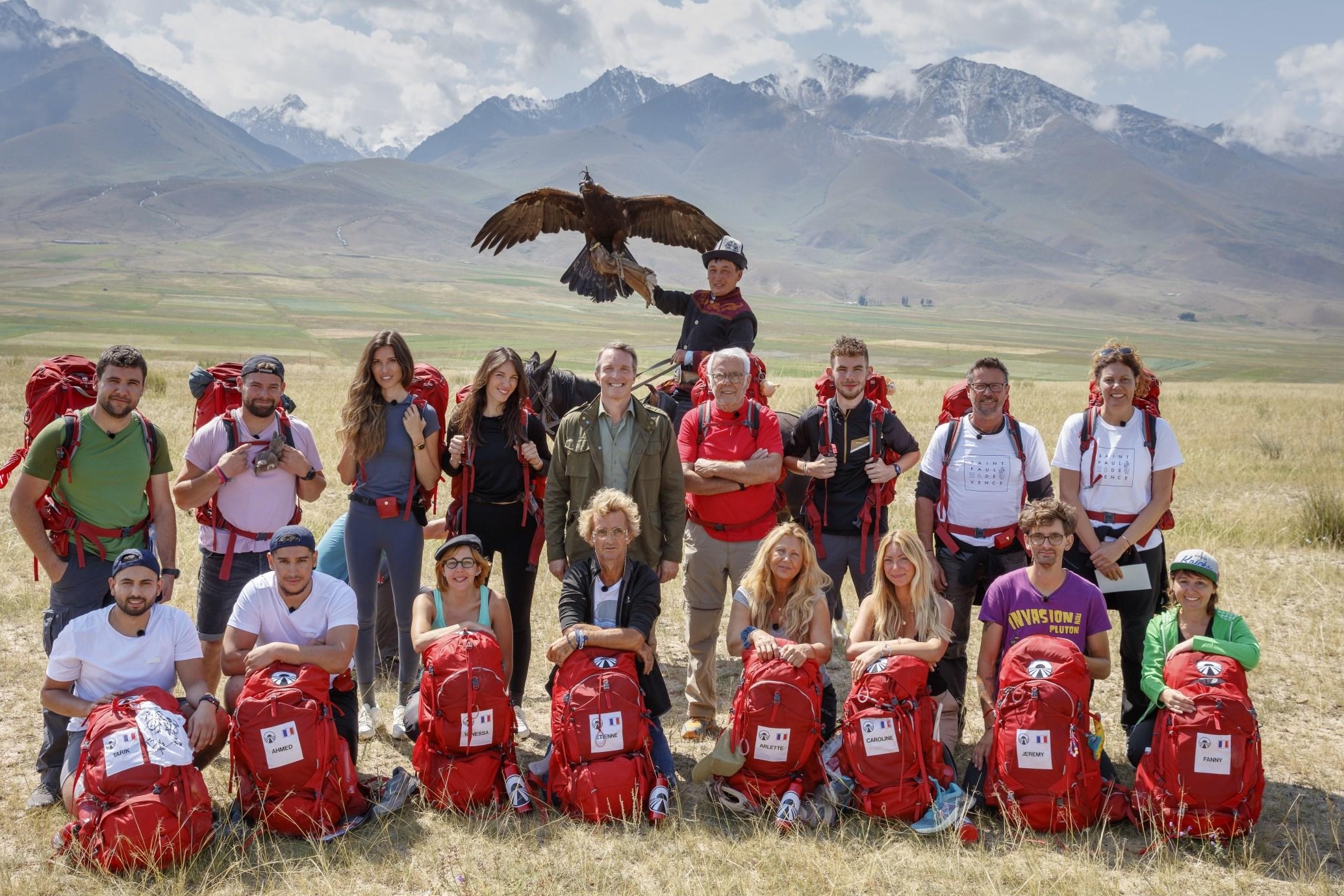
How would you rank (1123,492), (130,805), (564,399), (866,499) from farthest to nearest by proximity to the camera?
(564,399), (866,499), (1123,492), (130,805)

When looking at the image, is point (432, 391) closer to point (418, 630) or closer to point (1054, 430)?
point (418, 630)

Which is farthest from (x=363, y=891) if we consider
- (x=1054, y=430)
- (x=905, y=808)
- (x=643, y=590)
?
(x=1054, y=430)

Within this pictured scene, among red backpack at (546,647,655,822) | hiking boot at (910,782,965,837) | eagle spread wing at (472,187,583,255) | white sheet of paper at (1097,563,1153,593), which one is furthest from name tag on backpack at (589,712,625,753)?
eagle spread wing at (472,187,583,255)

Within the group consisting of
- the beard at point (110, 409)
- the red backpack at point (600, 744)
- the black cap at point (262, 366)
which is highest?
the black cap at point (262, 366)

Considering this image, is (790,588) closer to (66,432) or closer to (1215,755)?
(1215,755)

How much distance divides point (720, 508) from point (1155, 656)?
7.86ft

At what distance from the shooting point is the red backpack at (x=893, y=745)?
14.8ft

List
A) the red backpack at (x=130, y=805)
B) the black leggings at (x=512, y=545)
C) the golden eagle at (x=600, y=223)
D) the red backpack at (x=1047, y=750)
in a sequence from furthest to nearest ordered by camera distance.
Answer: the golden eagle at (x=600, y=223), the black leggings at (x=512, y=545), the red backpack at (x=1047, y=750), the red backpack at (x=130, y=805)

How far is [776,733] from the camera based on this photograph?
182 inches

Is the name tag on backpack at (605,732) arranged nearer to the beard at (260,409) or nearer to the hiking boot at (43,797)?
the beard at (260,409)

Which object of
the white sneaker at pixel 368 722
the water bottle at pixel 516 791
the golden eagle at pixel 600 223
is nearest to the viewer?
the water bottle at pixel 516 791

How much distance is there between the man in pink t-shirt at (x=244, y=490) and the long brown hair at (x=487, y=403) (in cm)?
83

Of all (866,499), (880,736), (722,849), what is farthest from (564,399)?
(722,849)

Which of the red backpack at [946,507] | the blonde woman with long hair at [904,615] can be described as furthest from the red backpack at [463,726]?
the red backpack at [946,507]
